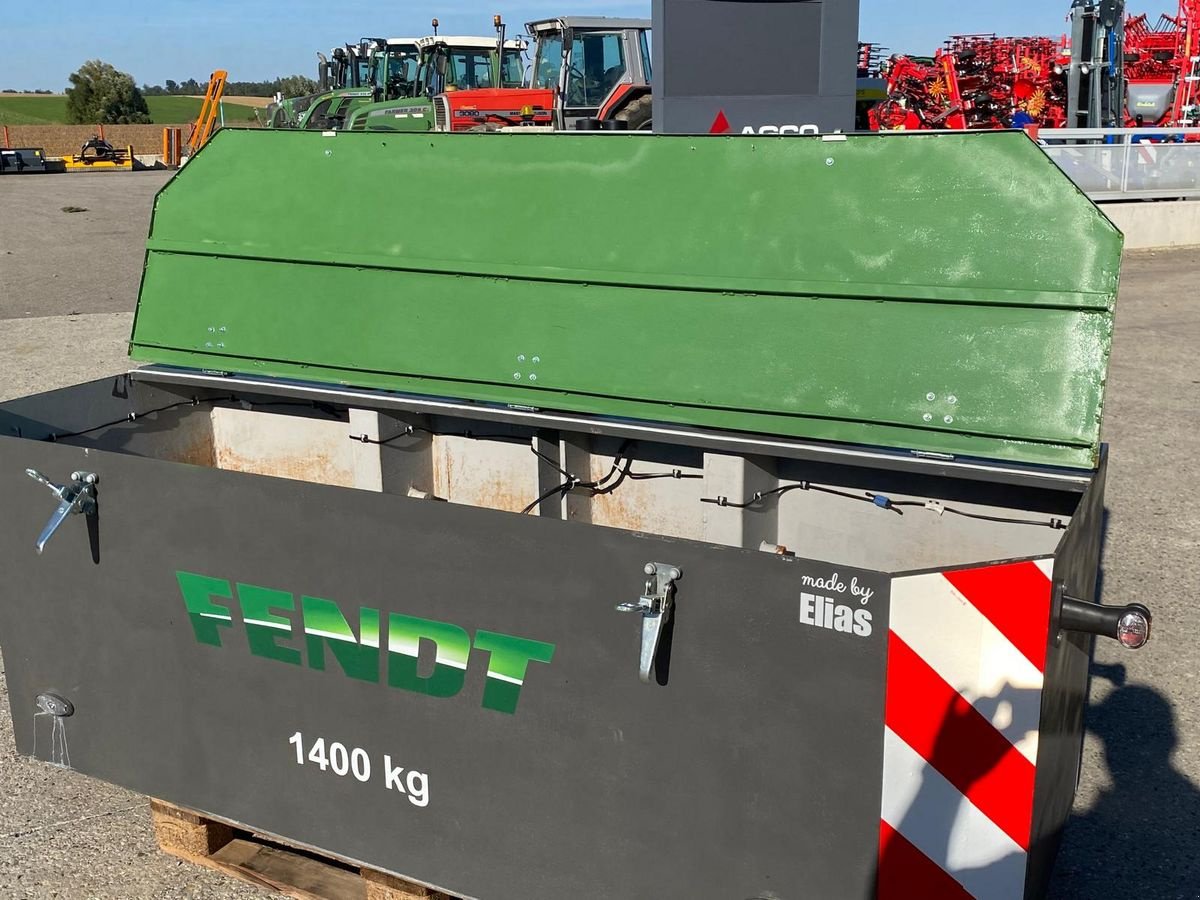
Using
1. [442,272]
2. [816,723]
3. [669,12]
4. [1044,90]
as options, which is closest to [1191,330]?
[669,12]

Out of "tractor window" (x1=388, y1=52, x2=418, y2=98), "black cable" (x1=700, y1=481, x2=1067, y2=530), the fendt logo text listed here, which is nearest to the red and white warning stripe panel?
the fendt logo text

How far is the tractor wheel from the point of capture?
13867 mm

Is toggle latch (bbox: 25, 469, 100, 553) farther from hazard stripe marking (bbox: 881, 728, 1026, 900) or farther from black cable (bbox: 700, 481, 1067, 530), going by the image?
hazard stripe marking (bbox: 881, 728, 1026, 900)

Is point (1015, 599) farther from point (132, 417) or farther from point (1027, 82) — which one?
point (1027, 82)

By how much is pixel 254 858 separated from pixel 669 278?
1.98 m

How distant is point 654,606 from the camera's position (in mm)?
2143

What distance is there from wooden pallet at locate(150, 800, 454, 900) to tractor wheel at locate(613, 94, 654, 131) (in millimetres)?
11870

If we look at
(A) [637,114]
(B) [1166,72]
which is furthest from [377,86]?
(B) [1166,72]

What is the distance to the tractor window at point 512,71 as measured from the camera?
63.4 feet

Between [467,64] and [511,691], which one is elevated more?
[467,64]

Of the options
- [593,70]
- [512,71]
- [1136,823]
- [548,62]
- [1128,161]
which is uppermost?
[512,71]

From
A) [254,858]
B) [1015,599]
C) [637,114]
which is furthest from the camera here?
[637,114]

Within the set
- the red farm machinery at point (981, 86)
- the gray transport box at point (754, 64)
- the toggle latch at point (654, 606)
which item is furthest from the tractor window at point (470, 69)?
the toggle latch at point (654, 606)

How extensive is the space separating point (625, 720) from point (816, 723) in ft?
1.33
